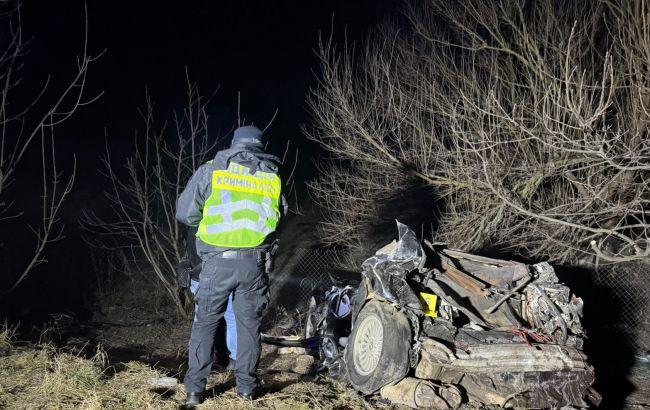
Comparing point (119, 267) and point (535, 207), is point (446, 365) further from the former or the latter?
point (119, 267)

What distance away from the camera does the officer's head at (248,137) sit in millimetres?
3910

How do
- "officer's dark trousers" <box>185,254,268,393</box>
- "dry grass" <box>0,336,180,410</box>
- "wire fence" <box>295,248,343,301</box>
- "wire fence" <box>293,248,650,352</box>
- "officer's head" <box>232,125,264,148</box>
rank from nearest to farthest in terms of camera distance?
"dry grass" <box>0,336,180,410</box>, "officer's dark trousers" <box>185,254,268,393</box>, "officer's head" <box>232,125,264,148</box>, "wire fence" <box>293,248,650,352</box>, "wire fence" <box>295,248,343,301</box>

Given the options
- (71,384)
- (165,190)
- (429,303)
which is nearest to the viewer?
(71,384)

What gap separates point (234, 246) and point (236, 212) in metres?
0.25

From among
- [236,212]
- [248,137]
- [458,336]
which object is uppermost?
[248,137]

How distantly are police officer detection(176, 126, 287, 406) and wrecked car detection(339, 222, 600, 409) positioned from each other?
3.80 ft

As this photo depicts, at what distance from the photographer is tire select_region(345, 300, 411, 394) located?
161 inches

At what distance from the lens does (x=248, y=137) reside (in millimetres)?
3928

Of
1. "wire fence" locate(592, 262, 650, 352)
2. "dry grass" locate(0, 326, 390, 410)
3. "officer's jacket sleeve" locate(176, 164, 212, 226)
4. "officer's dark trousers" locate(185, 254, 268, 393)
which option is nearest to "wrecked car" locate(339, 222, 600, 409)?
"dry grass" locate(0, 326, 390, 410)

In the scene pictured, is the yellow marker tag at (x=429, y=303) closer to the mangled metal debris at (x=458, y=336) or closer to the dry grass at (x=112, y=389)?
the mangled metal debris at (x=458, y=336)

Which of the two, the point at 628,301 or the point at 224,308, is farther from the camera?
the point at 628,301

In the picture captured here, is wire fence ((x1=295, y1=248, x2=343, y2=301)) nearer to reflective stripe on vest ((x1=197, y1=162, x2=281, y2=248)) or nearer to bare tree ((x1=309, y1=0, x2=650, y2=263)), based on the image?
bare tree ((x1=309, y1=0, x2=650, y2=263))

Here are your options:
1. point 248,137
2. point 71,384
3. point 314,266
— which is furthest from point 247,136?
point 314,266

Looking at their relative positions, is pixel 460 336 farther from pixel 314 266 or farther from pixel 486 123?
pixel 314 266
